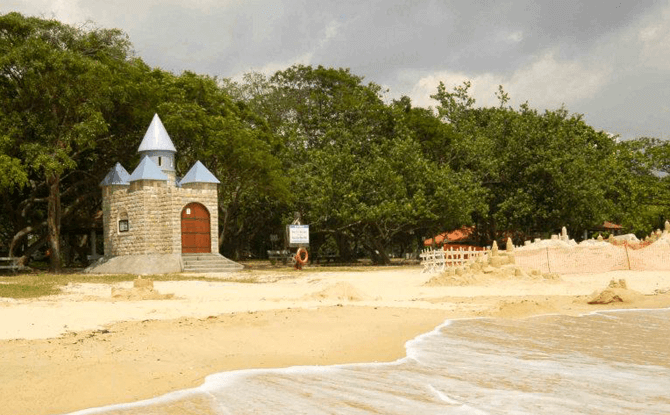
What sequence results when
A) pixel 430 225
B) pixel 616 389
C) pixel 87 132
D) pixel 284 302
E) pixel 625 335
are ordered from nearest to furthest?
pixel 616 389 < pixel 625 335 < pixel 284 302 < pixel 87 132 < pixel 430 225

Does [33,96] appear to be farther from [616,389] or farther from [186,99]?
[616,389]

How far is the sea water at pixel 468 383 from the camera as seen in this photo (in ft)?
23.0

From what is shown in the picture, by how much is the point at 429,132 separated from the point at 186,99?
17.8 meters

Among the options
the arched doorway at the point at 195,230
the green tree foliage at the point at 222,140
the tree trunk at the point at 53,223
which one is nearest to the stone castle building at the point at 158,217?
the arched doorway at the point at 195,230

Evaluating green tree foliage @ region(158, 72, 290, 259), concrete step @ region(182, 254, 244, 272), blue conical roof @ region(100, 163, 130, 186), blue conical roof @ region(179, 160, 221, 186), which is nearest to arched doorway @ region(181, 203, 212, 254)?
concrete step @ region(182, 254, 244, 272)

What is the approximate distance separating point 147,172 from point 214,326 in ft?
75.6

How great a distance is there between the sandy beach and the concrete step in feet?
32.8

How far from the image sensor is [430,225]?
4444cm

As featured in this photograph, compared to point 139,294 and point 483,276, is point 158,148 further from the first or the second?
point 483,276

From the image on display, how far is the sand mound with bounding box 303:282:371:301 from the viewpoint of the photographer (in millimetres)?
18078

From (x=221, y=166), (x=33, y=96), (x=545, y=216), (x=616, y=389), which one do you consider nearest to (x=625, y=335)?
(x=616, y=389)

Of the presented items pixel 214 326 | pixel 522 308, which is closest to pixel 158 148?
pixel 522 308

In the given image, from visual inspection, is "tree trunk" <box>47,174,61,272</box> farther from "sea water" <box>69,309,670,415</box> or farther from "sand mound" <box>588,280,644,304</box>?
"sea water" <box>69,309,670,415</box>

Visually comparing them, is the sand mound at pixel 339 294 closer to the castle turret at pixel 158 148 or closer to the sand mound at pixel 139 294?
the sand mound at pixel 139 294
